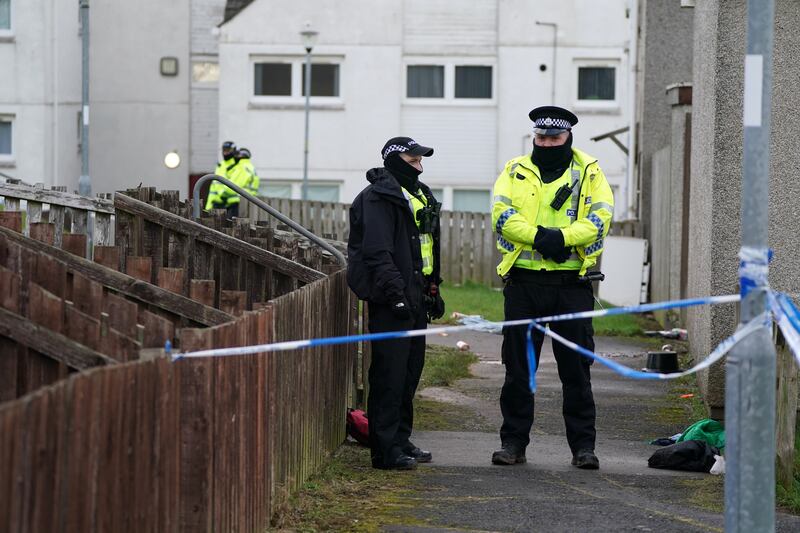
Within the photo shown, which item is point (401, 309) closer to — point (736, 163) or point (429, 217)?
point (429, 217)

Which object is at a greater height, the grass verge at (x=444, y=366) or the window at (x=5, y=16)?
the window at (x=5, y=16)

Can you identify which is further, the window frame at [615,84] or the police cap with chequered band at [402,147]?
the window frame at [615,84]

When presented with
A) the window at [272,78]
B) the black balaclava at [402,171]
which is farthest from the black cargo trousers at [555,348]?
the window at [272,78]

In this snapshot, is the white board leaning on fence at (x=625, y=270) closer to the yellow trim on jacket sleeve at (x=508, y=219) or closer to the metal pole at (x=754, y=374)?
the yellow trim on jacket sleeve at (x=508, y=219)

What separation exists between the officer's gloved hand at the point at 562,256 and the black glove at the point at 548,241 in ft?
0.12

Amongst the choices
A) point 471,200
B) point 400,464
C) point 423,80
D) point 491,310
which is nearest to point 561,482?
point 400,464

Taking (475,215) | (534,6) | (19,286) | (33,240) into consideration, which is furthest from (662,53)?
(19,286)

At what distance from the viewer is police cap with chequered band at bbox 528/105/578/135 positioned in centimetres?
851

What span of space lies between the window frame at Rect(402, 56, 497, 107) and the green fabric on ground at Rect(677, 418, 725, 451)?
24113 millimetres

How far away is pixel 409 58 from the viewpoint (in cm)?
3259

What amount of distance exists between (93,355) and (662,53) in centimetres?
1611

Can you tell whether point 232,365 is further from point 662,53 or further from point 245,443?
point 662,53

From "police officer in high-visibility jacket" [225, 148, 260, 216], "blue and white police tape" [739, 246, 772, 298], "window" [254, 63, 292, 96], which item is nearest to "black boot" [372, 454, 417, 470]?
"blue and white police tape" [739, 246, 772, 298]

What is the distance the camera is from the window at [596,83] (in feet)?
107
